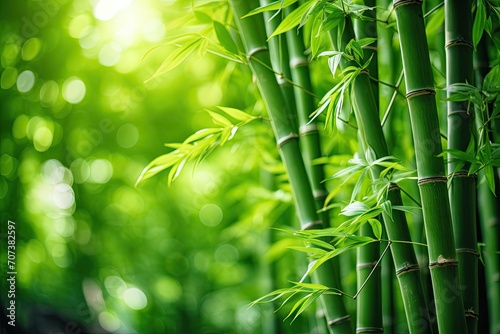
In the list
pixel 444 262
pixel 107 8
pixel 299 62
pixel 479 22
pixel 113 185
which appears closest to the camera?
pixel 444 262

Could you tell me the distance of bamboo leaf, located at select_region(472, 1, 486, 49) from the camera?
2.19 ft

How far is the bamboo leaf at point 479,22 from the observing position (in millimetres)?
666

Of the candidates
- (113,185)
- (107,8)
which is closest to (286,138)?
(107,8)

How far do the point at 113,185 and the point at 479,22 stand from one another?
1.68 metres

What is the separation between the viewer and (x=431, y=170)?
59 centimetres

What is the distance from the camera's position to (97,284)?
6.54 feet

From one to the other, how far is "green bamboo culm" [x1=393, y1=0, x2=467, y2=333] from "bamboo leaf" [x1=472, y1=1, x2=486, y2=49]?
11cm

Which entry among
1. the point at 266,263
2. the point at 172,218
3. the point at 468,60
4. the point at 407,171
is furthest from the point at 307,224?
the point at 172,218

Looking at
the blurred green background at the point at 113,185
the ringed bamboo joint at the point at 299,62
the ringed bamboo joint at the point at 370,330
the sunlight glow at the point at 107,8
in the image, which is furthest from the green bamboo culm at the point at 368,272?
the sunlight glow at the point at 107,8

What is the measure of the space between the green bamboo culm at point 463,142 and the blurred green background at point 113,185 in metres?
0.91

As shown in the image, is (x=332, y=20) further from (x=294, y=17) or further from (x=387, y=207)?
(x=387, y=207)

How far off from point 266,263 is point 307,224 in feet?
2.25

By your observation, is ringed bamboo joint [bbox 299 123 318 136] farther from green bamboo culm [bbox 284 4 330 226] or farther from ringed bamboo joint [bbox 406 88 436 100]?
ringed bamboo joint [bbox 406 88 436 100]

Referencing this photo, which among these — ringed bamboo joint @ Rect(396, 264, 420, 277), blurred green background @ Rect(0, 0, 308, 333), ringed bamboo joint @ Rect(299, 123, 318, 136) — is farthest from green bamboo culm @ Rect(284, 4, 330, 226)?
blurred green background @ Rect(0, 0, 308, 333)
